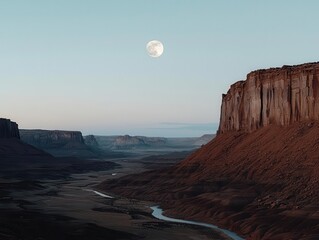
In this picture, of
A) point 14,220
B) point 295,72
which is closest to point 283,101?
point 295,72

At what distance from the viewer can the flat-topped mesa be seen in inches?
→ 3364

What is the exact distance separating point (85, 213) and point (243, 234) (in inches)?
906

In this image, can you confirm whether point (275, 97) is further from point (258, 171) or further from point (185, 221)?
point (185, 221)

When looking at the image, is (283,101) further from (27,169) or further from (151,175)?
(27,169)

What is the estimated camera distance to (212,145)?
10994 cm

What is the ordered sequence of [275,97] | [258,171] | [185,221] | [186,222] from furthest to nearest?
[275,97], [258,171], [185,221], [186,222]

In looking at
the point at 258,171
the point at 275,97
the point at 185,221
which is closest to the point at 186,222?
the point at 185,221

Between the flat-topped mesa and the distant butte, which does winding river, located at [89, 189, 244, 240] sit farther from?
the flat-topped mesa

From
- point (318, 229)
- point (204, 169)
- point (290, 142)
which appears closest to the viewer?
point (318, 229)

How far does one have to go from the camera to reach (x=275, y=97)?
9438 centimetres

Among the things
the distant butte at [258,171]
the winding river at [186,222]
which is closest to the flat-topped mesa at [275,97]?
the distant butte at [258,171]

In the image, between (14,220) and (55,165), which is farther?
(55,165)

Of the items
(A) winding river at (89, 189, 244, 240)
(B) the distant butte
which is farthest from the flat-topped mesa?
(A) winding river at (89, 189, 244, 240)

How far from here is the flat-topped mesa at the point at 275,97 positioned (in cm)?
8544
